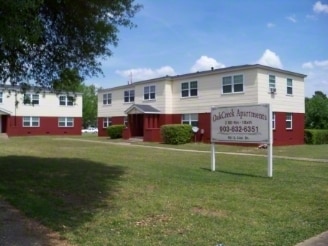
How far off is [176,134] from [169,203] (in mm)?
23995

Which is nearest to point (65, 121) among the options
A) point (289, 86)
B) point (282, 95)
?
point (282, 95)

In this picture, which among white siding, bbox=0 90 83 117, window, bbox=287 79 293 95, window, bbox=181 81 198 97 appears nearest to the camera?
window, bbox=287 79 293 95

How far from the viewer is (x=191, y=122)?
119ft

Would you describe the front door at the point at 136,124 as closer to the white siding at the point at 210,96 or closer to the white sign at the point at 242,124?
the white siding at the point at 210,96

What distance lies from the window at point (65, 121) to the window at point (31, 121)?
9.01ft

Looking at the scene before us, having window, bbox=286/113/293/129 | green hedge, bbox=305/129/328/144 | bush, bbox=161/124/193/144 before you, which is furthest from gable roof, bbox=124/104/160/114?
green hedge, bbox=305/129/328/144

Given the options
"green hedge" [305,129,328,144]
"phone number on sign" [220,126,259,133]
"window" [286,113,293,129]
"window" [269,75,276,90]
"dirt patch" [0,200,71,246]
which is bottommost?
"dirt patch" [0,200,71,246]

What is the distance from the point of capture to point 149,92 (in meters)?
40.3

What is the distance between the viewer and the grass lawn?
22.7 ft

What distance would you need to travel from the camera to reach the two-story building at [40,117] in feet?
169

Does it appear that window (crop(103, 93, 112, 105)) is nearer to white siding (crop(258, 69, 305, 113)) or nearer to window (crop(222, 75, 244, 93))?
window (crop(222, 75, 244, 93))

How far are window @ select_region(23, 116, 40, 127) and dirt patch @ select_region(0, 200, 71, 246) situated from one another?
46.1 m

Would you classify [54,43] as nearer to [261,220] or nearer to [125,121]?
[261,220]

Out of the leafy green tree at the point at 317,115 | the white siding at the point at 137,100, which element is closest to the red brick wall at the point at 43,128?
the white siding at the point at 137,100
